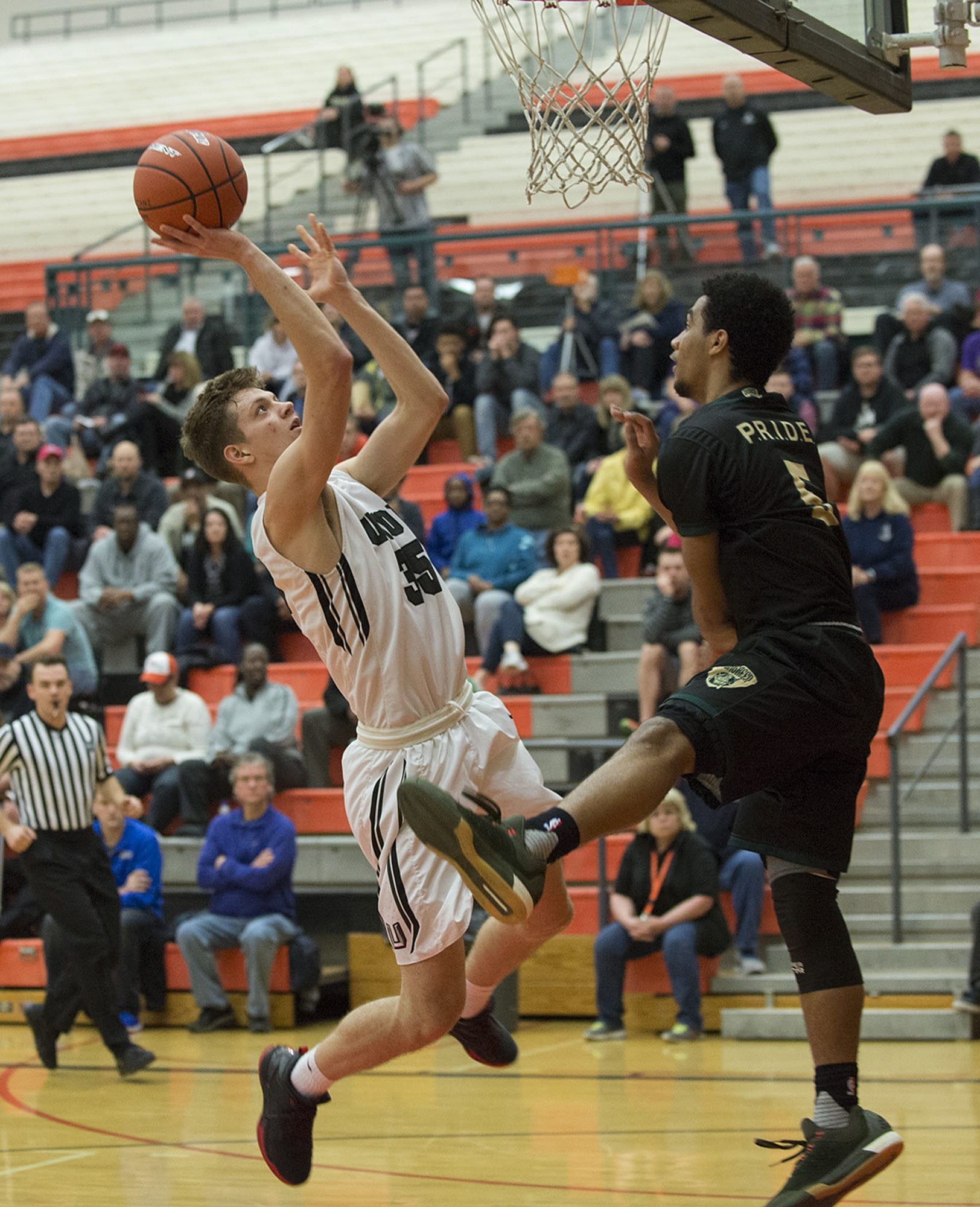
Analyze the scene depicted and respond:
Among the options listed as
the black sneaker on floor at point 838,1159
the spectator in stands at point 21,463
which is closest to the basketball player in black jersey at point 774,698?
the black sneaker on floor at point 838,1159

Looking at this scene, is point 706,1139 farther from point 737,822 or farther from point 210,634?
point 210,634

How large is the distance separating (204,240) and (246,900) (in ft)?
21.0

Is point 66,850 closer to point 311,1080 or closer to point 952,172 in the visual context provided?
point 311,1080

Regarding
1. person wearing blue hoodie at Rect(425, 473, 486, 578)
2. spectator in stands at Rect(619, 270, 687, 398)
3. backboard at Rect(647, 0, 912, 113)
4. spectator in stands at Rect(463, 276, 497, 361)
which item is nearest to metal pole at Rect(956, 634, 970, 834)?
person wearing blue hoodie at Rect(425, 473, 486, 578)

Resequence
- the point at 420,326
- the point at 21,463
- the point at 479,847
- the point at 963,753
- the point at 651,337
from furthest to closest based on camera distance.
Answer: the point at 420,326, the point at 21,463, the point at 651,337, the point at 963,753, the point at 479,847

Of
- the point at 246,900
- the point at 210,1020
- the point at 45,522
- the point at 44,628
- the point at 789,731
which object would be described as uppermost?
the point at 789,731

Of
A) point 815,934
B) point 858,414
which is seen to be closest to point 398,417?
point 815,934

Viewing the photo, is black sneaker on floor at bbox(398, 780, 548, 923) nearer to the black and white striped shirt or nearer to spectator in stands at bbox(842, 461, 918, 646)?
the black and white striped shirt

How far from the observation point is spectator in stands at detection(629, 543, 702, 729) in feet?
35.8

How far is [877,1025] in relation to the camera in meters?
9.34

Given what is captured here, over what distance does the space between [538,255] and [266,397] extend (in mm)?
10537

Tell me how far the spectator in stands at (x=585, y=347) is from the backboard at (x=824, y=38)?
8186 mm

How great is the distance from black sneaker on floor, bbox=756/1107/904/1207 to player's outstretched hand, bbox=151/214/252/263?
9.29ft

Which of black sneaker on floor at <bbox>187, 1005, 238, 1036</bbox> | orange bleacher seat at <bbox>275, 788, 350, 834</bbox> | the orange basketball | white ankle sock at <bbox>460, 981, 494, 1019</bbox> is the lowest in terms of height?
black sneaker on floor at <bbox>187, 1005, 238, 1036</bbox>
